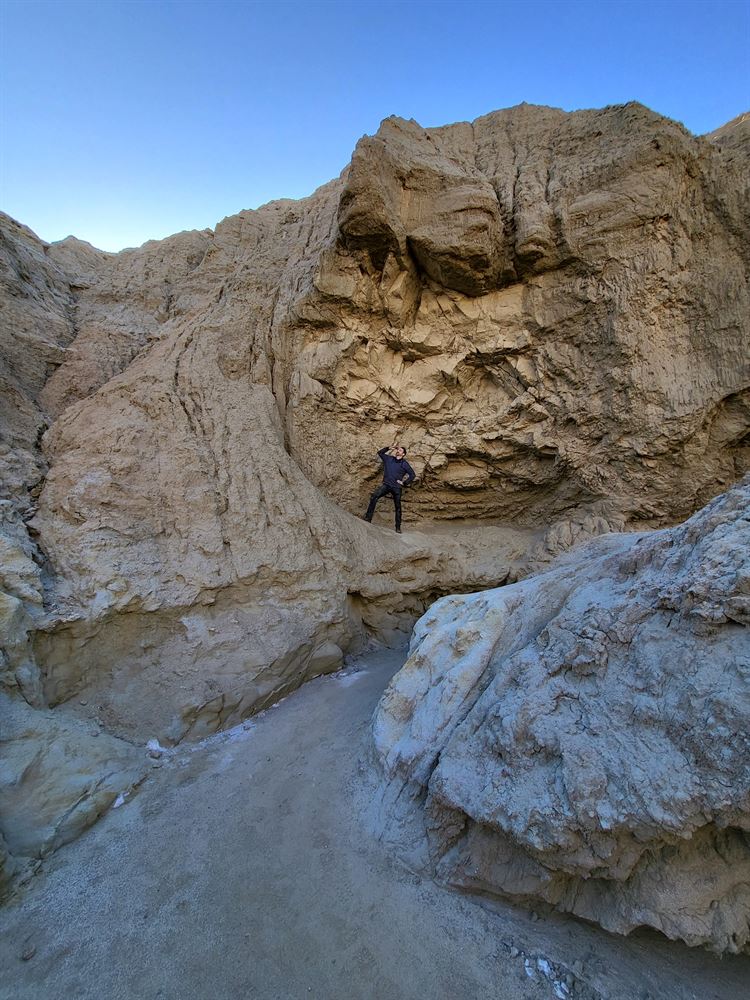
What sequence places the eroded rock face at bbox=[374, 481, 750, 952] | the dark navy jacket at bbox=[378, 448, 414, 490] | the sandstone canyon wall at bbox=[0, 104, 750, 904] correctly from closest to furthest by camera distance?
the eroded rock face at bbox=[374, 481, 750, 952] → the sandstone canyon wall at bbox=[0, 104, 750, 904] → the dark navy jacket at bbox=[378, 448, 414, 490]

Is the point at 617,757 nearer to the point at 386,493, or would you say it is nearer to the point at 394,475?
the point at 394,475

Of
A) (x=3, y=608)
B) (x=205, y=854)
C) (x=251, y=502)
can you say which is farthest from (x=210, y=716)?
(x=251, y=502)

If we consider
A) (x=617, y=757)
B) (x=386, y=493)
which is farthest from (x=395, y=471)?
(x=617, y=757)

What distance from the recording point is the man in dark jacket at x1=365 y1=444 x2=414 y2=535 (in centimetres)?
733

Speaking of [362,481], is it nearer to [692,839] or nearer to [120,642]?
[120,642]

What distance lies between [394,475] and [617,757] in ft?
17.8

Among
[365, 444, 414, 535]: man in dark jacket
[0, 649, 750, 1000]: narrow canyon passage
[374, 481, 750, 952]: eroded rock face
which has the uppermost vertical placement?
[365, 444, 414, 535]: man in dark jacket

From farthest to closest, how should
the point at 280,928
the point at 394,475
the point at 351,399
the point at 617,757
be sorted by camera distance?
the point at 351,399
the point at 394,475
the point at 280,928
the point at 617,757

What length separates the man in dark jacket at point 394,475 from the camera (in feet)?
24.1

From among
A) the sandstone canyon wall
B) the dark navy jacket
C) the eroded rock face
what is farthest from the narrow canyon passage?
the dark navy jacket

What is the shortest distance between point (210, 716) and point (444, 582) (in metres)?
3.98

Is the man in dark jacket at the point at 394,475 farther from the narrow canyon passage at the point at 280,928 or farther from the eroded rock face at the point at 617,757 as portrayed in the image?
the narrow canyon passage at the point at 280,928

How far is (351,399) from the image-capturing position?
756 centimetres

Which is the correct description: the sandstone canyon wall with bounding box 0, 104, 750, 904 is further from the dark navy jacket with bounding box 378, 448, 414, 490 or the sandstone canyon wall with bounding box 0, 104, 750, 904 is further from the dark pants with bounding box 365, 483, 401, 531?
the dark navy jacket with bounding box 378, 448, 414, 490
